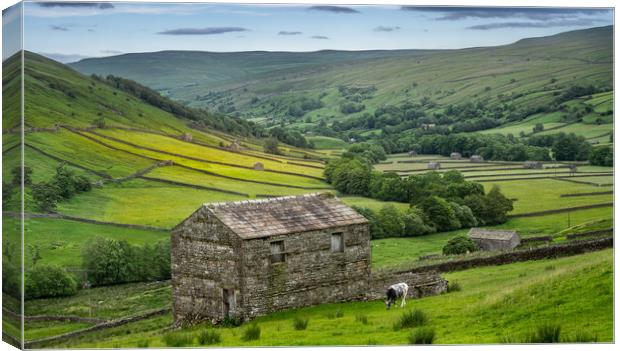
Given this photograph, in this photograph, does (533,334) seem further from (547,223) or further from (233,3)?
(547,223)

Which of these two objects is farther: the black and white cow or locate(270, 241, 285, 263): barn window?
the black and white cow

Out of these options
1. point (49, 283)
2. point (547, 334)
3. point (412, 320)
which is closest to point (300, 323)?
point (412, 320)

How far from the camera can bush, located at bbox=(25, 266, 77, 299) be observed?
37750 mm

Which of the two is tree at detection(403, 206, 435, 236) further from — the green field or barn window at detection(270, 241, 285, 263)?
barn window at detection(270, 241, 285, 263)

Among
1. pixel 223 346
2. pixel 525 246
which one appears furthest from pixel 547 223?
pixel 223 346

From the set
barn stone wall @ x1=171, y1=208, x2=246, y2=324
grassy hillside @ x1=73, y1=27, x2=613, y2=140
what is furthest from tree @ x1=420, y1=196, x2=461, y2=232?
barn stone wall @ x1=171, y1=208, x2=246, y2=324

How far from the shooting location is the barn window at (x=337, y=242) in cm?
Answer: 3241

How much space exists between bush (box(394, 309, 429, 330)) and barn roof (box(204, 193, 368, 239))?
13.2 ft

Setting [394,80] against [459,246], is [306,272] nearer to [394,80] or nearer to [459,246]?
[459,246]

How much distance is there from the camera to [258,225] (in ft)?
102

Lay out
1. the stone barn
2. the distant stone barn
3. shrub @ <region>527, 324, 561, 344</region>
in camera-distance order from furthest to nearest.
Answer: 1. the stone barn
2. the distant stone barn
3. shrub @ <region>527, 324, 561, 344</region>

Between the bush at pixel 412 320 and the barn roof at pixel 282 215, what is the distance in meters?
4.02

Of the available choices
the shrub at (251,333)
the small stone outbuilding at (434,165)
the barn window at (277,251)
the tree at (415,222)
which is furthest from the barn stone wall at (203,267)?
the small stone outbuilding at (434,165)

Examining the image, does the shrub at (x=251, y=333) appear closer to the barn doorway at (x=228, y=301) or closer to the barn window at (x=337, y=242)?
the barn doorway at (x=228, y=301)
